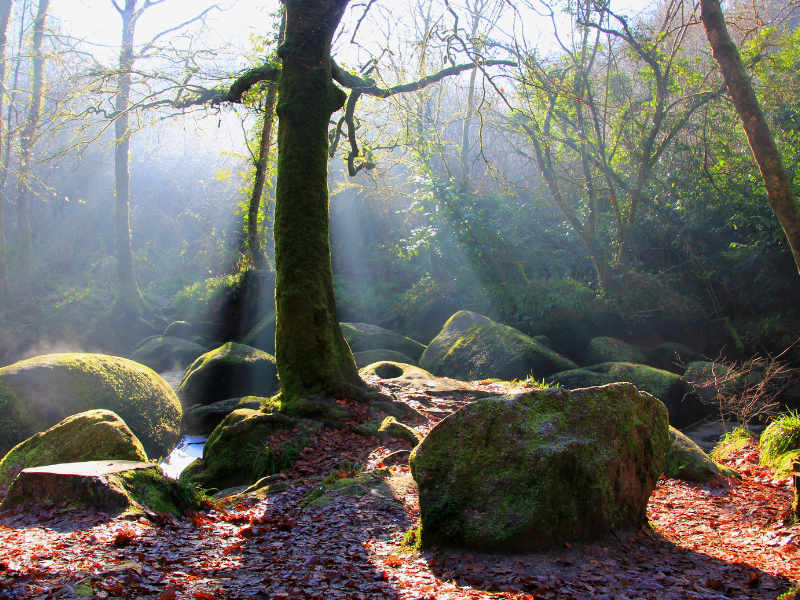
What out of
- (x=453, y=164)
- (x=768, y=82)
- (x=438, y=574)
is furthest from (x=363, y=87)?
(x=453, y=164)

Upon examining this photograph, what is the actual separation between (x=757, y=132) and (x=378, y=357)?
8110 millimetres

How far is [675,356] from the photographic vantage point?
493 inches

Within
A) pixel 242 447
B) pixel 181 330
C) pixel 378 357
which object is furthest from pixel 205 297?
pixel 242 447

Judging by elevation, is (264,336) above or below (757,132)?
below

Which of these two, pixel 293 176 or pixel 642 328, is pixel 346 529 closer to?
pixel 293 176

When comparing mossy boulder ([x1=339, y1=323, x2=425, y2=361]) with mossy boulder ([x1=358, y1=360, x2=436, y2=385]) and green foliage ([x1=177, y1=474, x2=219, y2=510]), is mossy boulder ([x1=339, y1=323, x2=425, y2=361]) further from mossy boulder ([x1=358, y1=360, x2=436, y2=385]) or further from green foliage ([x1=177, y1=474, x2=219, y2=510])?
green foliage ([x1=177, y1=474, x2=219, y2=510])

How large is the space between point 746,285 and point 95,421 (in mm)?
14912

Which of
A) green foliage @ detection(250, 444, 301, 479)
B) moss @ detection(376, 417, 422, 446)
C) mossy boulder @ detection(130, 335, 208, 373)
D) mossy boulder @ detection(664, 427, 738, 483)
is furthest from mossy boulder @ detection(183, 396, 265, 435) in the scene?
mossy boulder @ detection(664, 427, 738, 483)

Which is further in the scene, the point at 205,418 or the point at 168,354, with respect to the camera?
the point at 168,354

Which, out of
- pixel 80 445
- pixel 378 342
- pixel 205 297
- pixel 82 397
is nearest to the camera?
pixel 80 445

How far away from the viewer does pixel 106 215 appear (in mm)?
28078

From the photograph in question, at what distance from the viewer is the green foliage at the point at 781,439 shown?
6258mm

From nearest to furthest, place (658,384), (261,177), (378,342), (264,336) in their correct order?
1. (658,384)
2. (261,177)
3. (378,342)
4. (264,336)

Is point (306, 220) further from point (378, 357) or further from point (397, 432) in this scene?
point (378, 357)
